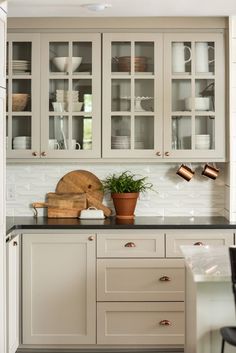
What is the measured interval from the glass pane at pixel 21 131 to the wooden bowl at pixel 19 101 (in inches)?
2.7

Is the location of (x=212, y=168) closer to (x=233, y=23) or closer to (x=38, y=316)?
(x=233, y=23)

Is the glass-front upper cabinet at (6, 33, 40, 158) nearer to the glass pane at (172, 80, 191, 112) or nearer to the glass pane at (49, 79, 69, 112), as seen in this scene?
the glass pane at (49, 79, 69, 112)

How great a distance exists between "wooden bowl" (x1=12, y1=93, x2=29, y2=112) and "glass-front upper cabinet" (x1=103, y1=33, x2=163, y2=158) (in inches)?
23.7

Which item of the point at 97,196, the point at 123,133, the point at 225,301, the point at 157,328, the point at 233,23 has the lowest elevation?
the point at 157,328

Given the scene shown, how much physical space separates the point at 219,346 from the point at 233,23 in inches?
107

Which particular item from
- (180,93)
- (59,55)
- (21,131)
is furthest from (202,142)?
(21,131)

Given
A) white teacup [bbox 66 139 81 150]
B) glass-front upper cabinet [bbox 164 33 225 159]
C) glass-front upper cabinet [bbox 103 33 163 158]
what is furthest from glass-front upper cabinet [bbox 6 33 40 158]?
glass-front upper cabinet [bbox 164 33 225 159]

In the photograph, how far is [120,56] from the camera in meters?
5.33

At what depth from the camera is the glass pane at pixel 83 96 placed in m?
5.33

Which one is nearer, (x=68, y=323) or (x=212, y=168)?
(x=68, y=323)

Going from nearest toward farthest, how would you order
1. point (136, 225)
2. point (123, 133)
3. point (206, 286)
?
point (206, 286), point (136, 225), point (123, 133)

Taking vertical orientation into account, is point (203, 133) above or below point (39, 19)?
below

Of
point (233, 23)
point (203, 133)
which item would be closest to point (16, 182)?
point (203, 133)

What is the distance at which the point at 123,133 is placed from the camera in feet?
17.6
